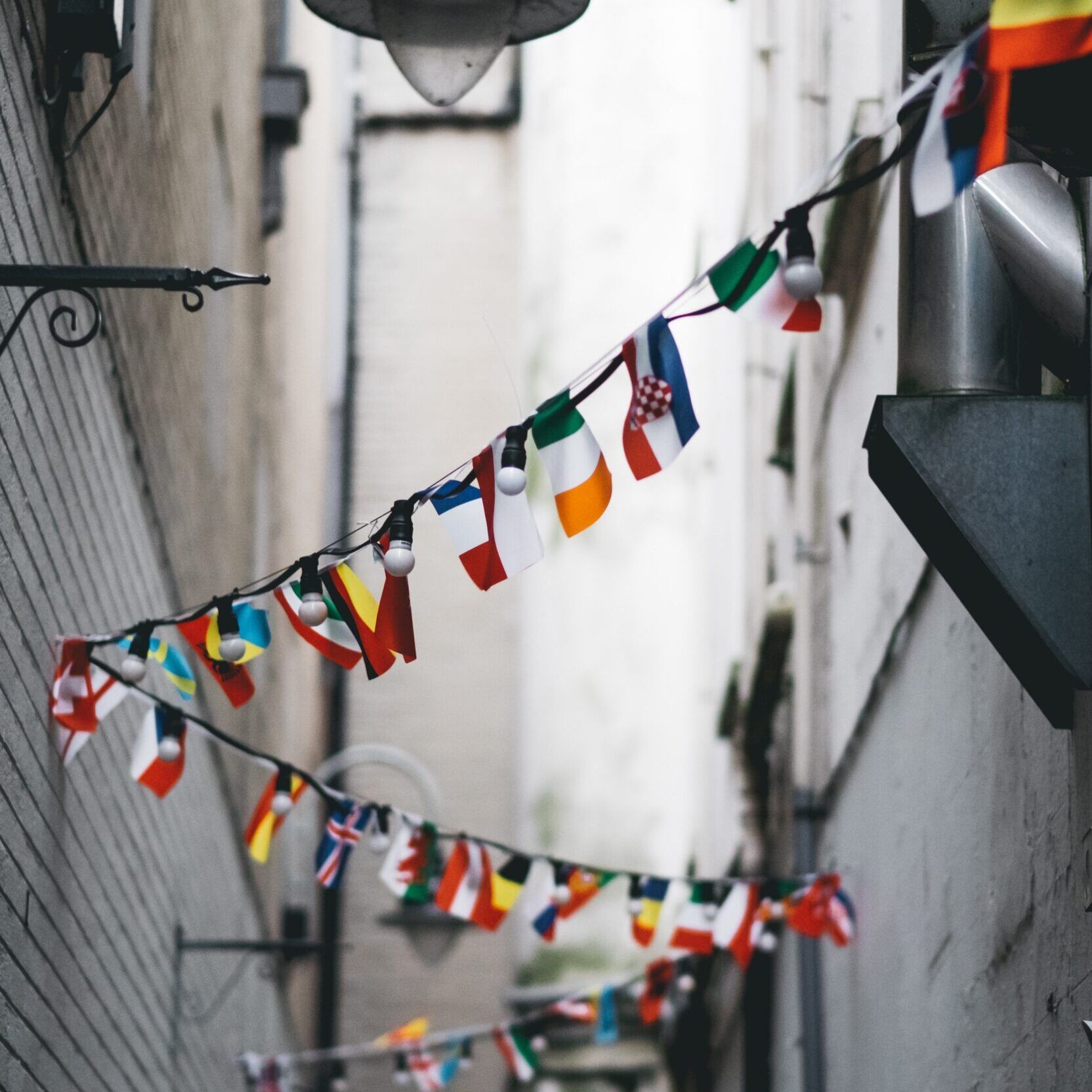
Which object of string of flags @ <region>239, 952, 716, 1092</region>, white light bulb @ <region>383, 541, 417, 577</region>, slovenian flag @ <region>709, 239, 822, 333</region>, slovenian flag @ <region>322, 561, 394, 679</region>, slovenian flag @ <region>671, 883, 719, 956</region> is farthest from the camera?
string of flags @ <region>239, 952, 716, 1092</region>

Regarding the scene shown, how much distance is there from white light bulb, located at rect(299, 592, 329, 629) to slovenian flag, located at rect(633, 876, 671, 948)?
315cm

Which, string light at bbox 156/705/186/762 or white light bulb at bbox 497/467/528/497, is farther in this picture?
string light at bbox 156/705/186/762

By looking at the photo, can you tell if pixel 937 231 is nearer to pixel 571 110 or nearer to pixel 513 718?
pixel 513 718

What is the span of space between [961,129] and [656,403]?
1.19 metres

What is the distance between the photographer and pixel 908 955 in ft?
A: 23.2

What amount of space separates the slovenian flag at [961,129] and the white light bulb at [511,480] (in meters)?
1.26

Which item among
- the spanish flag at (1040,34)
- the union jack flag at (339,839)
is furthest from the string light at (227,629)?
the spanish flag at (1040,34)

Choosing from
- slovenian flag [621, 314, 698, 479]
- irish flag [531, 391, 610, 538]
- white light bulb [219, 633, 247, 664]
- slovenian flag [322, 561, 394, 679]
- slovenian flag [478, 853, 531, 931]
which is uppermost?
slovenian flag [621, 314, 698, 479]

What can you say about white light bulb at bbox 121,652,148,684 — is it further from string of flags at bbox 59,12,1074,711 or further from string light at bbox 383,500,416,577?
string light at bbox 383,500,416,577

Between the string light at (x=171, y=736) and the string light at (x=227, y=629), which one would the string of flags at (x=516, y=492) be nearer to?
the string light at (x=227, y=629)

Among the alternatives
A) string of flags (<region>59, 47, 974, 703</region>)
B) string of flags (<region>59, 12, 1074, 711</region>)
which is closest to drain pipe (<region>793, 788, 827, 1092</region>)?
string of flags (<region>59, 12, 1074, 711</region>)

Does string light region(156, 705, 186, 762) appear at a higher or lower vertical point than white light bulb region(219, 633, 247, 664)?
lower

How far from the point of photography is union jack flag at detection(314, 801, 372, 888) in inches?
264

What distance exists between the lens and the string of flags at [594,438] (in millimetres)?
3375
